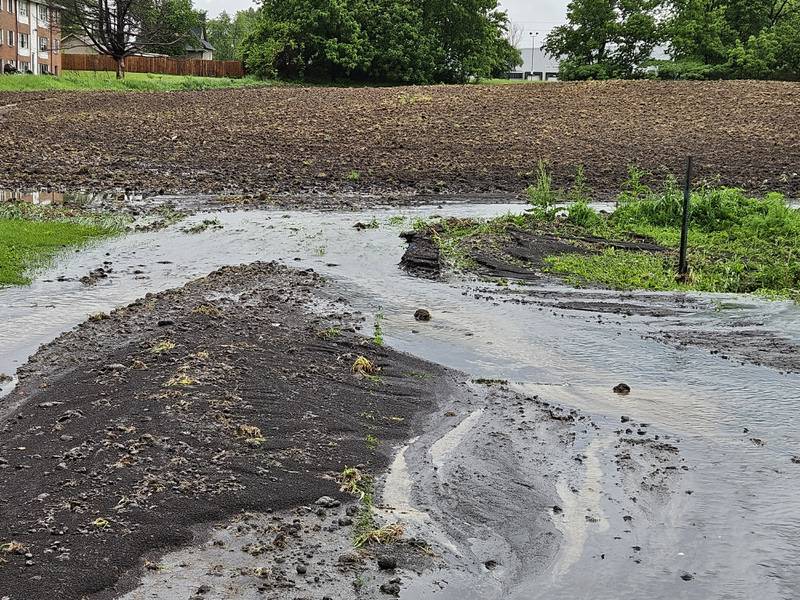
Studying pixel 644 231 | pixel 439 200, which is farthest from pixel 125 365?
pixel 439 200

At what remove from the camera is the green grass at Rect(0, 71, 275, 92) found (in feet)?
156

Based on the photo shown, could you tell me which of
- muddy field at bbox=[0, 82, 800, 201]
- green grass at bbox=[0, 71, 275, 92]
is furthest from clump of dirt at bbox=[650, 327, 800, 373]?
green grass at bbox=[0, 71, 275, 92]

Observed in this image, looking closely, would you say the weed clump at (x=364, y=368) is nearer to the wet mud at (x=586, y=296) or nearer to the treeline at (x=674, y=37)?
the wet mud at (x=586, y=296)

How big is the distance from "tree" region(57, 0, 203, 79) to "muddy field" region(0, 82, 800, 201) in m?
22.1

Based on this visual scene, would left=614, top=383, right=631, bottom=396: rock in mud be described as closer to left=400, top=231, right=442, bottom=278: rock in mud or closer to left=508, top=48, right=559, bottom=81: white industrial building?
left=400, top=231, right=442, bottom=278: rock in mud

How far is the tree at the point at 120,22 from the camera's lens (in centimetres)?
6231

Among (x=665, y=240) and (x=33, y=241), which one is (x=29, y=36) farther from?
(x=665, y=240)

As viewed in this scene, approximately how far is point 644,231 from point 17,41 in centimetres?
6698

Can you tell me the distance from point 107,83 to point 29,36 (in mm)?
28273

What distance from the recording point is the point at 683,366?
31.0 feet

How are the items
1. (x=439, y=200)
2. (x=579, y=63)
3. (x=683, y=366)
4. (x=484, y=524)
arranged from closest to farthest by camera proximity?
(x=484, y=524) → (x=683, y=366) → (x=439, y=200) → (x=579, y=63)

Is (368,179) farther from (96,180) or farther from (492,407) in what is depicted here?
(492,407)

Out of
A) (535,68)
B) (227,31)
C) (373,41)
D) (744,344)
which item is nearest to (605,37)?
(373,41)

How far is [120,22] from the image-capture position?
63.1 meters
